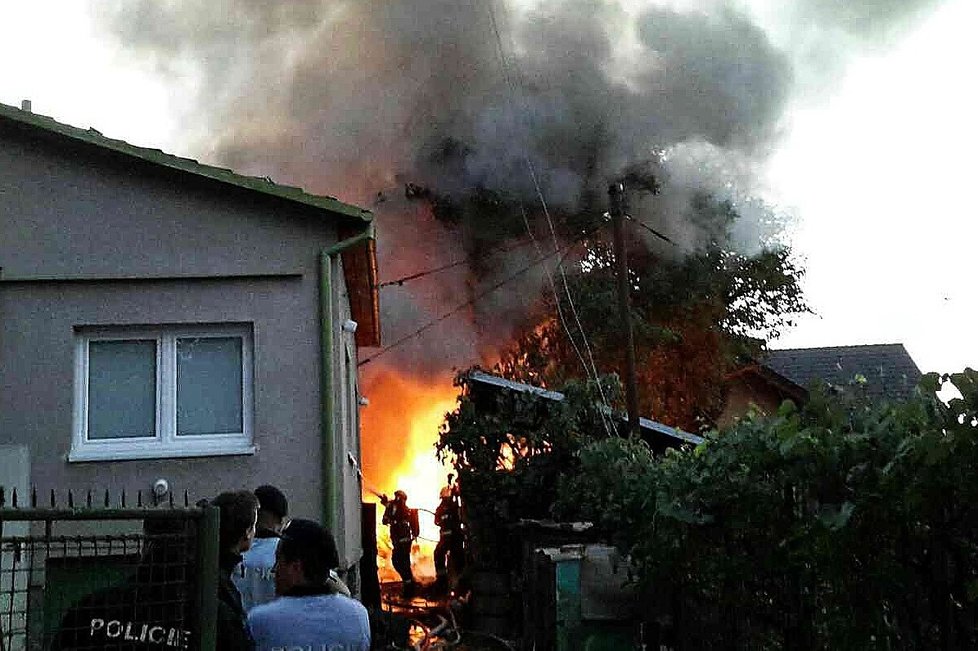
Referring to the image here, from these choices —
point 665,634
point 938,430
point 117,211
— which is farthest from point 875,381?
point 117,211

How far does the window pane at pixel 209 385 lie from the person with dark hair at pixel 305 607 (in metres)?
5.29

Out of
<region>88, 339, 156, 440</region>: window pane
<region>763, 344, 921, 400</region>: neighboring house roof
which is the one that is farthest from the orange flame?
<region>88, 339, 156, 440</region>: window pane

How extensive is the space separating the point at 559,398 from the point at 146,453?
7199mm

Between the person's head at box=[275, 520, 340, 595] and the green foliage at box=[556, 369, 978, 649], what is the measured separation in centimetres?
179

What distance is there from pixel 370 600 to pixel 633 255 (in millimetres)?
10183

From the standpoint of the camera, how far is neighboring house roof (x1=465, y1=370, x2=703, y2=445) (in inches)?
564

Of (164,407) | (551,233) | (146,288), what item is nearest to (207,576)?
(164,407)

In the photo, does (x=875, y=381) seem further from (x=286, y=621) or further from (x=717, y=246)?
(x=717, y=246)

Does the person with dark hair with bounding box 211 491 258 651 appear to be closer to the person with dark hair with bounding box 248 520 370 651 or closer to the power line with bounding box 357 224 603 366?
the person with dark hair with bounding box 248 520 370 651

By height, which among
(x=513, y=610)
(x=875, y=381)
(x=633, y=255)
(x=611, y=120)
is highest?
(x=611, y=120)

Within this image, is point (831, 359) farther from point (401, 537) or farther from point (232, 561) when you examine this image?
point (232, 561)

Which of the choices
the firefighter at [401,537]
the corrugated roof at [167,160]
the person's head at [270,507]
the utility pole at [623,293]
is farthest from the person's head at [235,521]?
the firefighter at [401,537]

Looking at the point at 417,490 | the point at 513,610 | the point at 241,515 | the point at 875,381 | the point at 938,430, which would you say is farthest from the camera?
the point at 417,490

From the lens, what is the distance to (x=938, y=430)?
301 cm
